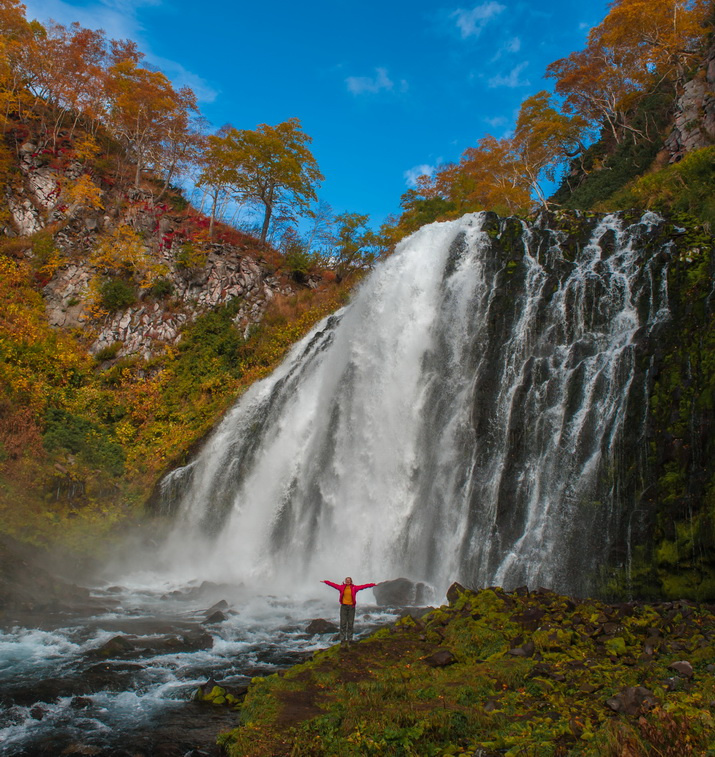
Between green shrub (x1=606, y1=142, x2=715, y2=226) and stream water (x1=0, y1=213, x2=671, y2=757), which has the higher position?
green shrub (x1=606, y1=142, x2=715, y2=226)

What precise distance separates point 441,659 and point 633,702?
2.83 meters

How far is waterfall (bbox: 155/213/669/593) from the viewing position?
1232cm

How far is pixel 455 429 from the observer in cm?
1488

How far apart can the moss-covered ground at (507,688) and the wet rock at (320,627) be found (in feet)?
5.63

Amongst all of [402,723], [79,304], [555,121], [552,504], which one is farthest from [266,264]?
[402,723]

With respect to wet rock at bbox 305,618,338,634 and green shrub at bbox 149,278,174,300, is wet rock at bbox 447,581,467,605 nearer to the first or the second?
wet rock at bbox 305,618,338,634

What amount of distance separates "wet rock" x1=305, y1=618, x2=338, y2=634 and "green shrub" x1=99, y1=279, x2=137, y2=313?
22153 mm

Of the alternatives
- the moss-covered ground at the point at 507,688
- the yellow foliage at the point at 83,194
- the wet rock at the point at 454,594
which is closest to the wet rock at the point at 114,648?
the moss-covered ground at the point at 507,688

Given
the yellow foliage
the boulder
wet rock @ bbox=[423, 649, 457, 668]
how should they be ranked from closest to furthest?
wet rock @ bbox=[423, 649, 457, 668] → the boulder → the yellow foliage

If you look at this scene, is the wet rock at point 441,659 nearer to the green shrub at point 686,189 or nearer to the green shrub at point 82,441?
the green shrub at point 686,189

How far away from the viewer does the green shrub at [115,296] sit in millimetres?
27422

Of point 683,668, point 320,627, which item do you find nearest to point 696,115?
point 683,668

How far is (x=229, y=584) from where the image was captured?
14.7 meters

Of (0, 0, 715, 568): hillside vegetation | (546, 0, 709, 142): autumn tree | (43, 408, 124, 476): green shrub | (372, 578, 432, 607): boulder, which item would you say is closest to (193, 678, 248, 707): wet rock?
(372, 578, 432, 607): boulder
